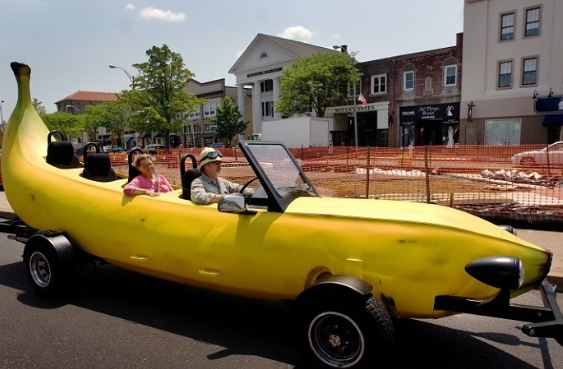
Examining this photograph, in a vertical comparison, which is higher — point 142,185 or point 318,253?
point 142,185

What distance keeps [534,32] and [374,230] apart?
3037 centimetres

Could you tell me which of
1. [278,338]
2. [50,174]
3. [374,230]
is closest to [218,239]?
[278,338]

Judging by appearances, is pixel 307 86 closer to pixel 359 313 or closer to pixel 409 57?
pixel 409 57

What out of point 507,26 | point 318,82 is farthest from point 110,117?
point 507,26

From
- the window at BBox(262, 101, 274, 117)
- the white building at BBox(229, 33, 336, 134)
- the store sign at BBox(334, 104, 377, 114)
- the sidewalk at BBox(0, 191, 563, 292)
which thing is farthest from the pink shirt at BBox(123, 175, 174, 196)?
the window at BBox(262, 101, 274, 117)

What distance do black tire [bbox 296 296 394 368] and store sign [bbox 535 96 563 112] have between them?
2889 cm

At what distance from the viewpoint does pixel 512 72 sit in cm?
2839

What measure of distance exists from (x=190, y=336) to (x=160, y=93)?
121ft

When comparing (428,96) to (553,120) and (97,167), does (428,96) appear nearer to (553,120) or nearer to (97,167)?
(553,120)

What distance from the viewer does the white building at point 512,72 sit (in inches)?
1054

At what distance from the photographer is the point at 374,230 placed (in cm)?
304

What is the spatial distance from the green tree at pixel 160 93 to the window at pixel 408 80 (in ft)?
60.5

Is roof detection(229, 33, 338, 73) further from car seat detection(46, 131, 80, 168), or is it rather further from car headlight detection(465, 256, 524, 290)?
car headlight detection(465, 256, 524, 290)

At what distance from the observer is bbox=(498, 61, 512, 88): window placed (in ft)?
93.6
